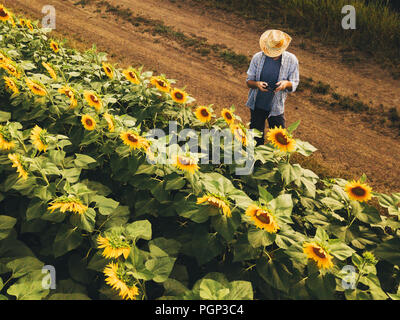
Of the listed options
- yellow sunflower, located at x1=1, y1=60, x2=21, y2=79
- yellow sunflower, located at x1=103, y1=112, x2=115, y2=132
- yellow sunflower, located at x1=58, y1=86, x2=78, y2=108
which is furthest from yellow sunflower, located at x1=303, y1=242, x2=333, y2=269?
yellow sunflower, located at x1=1, y1=60, x2=21, y2=79

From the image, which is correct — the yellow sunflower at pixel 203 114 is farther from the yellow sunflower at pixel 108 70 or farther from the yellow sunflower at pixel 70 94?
the yellow sunflower at pixel 108 70

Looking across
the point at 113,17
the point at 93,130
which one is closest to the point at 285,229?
the point at 93,130

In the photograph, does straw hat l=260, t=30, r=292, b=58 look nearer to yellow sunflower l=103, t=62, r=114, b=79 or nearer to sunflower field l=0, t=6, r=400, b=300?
sunflower field l=0, t=6, r=400, b=300

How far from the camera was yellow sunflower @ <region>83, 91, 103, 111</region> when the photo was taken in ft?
8.63

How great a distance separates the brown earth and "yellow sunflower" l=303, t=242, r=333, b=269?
12.3 feet

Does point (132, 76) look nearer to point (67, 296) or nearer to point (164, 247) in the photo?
point (164, 247)

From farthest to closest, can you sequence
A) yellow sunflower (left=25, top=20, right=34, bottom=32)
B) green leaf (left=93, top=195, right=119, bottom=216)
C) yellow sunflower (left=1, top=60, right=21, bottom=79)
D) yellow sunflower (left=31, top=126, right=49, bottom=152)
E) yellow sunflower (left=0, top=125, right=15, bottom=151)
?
yellow sunflower (left=25, top=20, right=34, bottom=32) < yellow sunflower (left=1, top=60, right=21, bottom=79) < yellow sunflower (left=31, top=126, right=49, bottom=152) < yellow sunflower (left=0, top=125, right=15, bottom=151) < green leaf (left=93, top=195, right=119, bottom=216)

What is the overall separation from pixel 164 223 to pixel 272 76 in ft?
9.07

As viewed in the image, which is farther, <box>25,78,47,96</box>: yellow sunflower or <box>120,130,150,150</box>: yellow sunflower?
<box>25,78,47,96</box>: yellow sunflower

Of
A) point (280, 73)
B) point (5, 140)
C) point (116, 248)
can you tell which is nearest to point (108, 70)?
point (5, 140)

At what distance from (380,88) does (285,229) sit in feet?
22.8

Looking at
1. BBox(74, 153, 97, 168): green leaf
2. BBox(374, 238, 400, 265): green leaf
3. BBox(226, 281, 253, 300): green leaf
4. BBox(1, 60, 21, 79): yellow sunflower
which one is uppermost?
BBox(1, 60, 21, 79): yellow sunflower

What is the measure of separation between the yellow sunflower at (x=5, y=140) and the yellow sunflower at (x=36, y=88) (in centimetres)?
66

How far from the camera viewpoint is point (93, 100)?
2.65m
